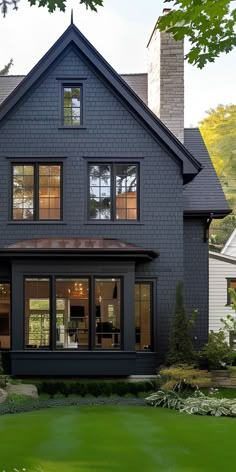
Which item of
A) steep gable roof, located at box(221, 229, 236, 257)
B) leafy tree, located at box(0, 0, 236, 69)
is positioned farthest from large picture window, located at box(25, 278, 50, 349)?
steep gable roof, located at box(221, 229, 236, 257)

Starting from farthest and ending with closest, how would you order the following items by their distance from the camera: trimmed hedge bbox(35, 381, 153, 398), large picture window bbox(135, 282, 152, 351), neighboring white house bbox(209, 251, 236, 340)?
1. neighboring white house bbox(209, 251, 236, 340)
2. large picture window bbox(135, 282, 152, 351)
3. trimmed hedge bbox(35, 381, 153, 398)

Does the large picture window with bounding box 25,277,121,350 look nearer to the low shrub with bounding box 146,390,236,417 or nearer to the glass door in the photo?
the glass door

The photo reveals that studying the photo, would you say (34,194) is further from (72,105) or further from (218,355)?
(218,355)

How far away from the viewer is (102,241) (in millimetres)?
17828

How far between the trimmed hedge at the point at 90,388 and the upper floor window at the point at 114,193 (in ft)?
14.6

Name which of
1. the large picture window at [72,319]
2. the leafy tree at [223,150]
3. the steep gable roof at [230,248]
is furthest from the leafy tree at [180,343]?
the leafy tree at [223,150]

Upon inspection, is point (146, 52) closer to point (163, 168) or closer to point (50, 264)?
point (163, 168)

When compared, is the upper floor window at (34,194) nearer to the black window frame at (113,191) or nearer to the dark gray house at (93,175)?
the dark gray house at (93,175)

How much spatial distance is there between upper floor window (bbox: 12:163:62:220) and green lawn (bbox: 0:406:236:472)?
6.41 metres

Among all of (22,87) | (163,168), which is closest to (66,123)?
(22,87)

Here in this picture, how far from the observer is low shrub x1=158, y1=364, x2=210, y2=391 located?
15166 mm

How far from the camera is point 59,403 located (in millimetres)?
14539

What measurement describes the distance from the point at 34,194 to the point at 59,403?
19.4 feet

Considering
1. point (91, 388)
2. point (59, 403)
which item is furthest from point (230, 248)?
point (59, 403)
